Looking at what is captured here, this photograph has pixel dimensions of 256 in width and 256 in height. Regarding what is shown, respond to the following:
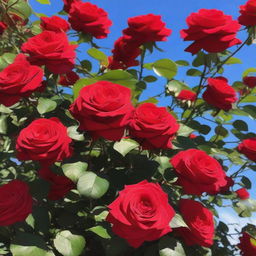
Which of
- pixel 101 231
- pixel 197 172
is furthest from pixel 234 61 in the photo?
pixel 101 231

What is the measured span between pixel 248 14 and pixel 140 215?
47.1 inches

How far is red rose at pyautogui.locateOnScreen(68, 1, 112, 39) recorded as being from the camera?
1997 mm

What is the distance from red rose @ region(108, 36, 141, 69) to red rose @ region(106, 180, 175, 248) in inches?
36.9

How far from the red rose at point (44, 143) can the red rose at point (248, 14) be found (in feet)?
3.51

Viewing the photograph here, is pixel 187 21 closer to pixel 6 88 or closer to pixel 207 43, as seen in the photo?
pixel 207 43

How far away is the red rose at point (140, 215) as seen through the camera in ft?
4.05

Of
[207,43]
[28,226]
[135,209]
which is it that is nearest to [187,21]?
[207,43]

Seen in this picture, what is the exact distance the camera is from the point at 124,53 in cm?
213

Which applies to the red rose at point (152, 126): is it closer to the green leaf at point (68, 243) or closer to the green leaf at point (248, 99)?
the green leaf at point (68, 243)

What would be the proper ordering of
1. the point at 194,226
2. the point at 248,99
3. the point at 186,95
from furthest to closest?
1. the point at 248,99
2. the point at 186,95
3. the point at 194,226

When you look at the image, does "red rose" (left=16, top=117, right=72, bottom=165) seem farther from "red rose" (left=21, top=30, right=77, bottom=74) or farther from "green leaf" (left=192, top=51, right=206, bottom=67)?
"green leaf" (left=192, top=51, right=206, bottom=67)

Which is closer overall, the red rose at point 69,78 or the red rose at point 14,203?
the red rose at point 14,203

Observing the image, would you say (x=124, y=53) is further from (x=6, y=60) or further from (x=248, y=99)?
(x=248, y=99)

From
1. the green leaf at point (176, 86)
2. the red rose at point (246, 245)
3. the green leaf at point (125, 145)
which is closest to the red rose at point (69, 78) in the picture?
the green leaf at point (176, 86)
